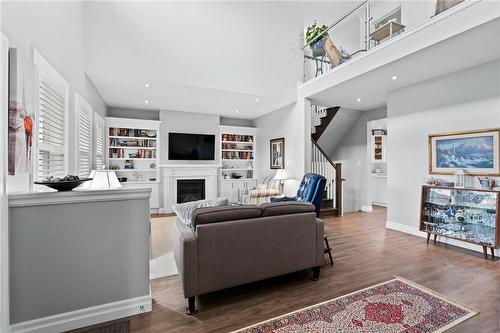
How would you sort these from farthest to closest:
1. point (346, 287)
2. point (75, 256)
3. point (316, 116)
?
1. point (316, 116)
2. point (346, 287)
3. point (75, 256)

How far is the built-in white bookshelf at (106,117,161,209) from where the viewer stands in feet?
20.1

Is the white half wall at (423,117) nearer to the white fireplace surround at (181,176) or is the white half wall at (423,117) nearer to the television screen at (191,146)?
the white fireplace surround at (181,176)

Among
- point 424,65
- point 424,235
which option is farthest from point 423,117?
point 424,235

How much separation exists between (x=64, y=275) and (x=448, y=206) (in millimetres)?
4839

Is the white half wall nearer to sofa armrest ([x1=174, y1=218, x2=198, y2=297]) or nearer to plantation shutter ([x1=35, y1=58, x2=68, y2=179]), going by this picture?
sofa armrest ([x1=174, y1=218, x2=198, y2=297])

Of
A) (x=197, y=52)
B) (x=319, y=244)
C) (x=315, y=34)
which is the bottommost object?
(x=319, y=244)

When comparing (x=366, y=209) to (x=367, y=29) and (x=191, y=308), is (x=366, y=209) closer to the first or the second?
(x=367, y=29)

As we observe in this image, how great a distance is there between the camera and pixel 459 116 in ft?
12.1

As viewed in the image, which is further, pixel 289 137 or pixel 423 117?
pixel 289 137

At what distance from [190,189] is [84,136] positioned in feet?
10.8

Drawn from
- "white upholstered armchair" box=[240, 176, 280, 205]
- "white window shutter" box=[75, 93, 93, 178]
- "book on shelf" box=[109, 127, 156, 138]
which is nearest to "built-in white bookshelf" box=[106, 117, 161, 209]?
"book on shelf" box=[109, 127, 156, 138]

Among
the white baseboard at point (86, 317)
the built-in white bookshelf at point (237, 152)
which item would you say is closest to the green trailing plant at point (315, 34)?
the built-in white bookshelf at point (237, 152)

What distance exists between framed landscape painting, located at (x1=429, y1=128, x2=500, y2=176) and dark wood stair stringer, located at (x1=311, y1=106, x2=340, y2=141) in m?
2.49

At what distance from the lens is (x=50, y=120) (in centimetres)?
253
